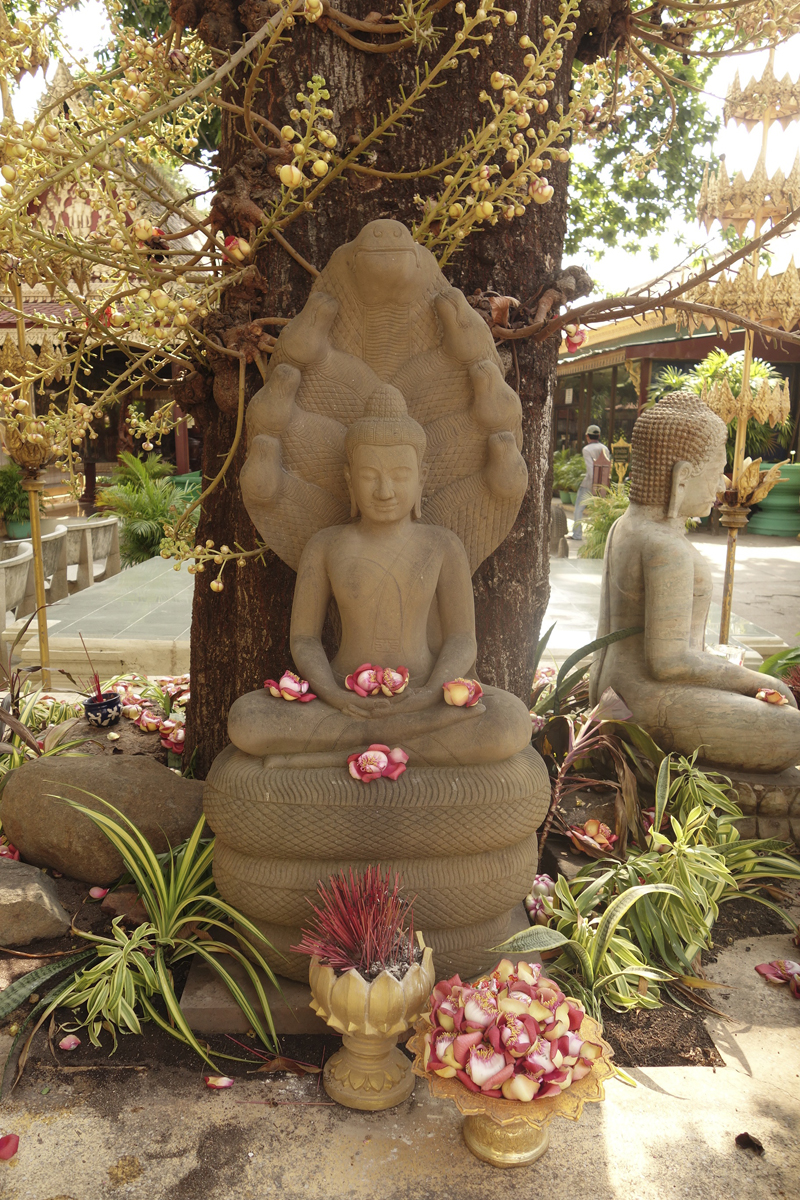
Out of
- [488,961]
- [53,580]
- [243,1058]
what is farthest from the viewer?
[53,580]

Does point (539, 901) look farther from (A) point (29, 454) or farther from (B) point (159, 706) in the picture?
(A) point (29, 454)

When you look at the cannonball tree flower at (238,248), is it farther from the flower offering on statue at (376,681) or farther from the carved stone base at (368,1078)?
the carved stone base at (368,1078)

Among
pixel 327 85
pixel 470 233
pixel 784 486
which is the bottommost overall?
pixel 784 486

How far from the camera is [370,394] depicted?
8.29 ft

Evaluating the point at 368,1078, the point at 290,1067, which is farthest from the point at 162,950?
the point at 368,1078

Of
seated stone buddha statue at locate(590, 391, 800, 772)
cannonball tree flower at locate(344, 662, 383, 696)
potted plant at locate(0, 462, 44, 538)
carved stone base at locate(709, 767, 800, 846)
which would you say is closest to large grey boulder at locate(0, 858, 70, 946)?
cannonball tree flower at locate(344, 662, 383, 696)

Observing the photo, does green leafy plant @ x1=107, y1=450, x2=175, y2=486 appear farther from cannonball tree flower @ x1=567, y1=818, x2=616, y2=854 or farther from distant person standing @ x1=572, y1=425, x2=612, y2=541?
cannonball tree flower @ x1=567, y1=818, x2=616, y2=854

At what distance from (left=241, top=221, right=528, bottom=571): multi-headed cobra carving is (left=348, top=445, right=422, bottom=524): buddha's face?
0.75 feet

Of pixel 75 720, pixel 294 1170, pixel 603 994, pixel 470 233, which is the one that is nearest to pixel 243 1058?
pixel 294 1170

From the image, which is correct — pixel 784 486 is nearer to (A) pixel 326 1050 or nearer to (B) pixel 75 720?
(B) pixel 75 720

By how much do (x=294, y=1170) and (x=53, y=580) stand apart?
6.09 m

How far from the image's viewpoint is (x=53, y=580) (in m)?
7.12

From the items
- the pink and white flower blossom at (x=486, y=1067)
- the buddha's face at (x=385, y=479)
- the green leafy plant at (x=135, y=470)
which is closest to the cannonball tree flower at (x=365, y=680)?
the buddha's face at (x=385, y=479)

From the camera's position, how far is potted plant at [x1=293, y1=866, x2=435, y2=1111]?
1861mm
